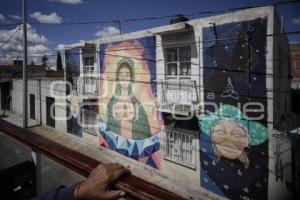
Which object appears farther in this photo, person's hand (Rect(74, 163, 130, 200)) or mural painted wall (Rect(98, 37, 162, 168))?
mural painted wall (Rect(98, 37, 162, 168))

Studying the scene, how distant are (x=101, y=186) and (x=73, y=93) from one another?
15.7m

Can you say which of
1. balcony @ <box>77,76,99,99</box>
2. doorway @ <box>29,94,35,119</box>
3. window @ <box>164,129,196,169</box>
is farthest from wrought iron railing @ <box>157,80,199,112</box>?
doorway @ <box>29,94,35,119</box>

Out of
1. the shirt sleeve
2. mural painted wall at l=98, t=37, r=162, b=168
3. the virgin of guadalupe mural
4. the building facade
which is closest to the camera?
the shirt sleeve

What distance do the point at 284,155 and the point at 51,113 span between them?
15333 mm

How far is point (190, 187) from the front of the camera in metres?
9.99

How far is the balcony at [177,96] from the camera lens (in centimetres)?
953

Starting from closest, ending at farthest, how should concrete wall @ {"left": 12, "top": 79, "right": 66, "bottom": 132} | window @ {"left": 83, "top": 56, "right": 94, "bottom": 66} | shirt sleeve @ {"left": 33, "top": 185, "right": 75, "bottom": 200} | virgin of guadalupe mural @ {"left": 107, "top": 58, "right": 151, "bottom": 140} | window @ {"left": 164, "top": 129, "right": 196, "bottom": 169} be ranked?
shirt sleeve @ {"left": 33, "top": 185, "right": 75, "bottom": 200}
window @ {"left": 164, "top": 129, "right": 196, "bottom": 169}
virgin of guadalupe mural @ {"left": 107, "top": 58, "right": 151, "bottom": 140}
window @ {"left": 83, "top": 56, "right": 94, "bottom": 66}
concrete wall @ {"left": 12, "top": 79, "right": 66, "bottom": 132}

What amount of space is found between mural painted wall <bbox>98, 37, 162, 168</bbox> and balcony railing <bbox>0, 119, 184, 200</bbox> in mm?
9403

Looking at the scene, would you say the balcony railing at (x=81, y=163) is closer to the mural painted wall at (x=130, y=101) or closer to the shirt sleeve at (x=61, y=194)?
the shirt sleeve at (x=61, y=194)

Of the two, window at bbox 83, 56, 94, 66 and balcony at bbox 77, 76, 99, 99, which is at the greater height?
window at bbox 83, 56, 94, 66

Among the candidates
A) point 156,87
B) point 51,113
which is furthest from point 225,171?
point 51,113

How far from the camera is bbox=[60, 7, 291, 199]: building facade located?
26.0 feet

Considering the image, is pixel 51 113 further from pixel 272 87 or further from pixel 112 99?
pixel 272 87

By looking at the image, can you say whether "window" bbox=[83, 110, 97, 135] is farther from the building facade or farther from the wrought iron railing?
the wrought iron railing
